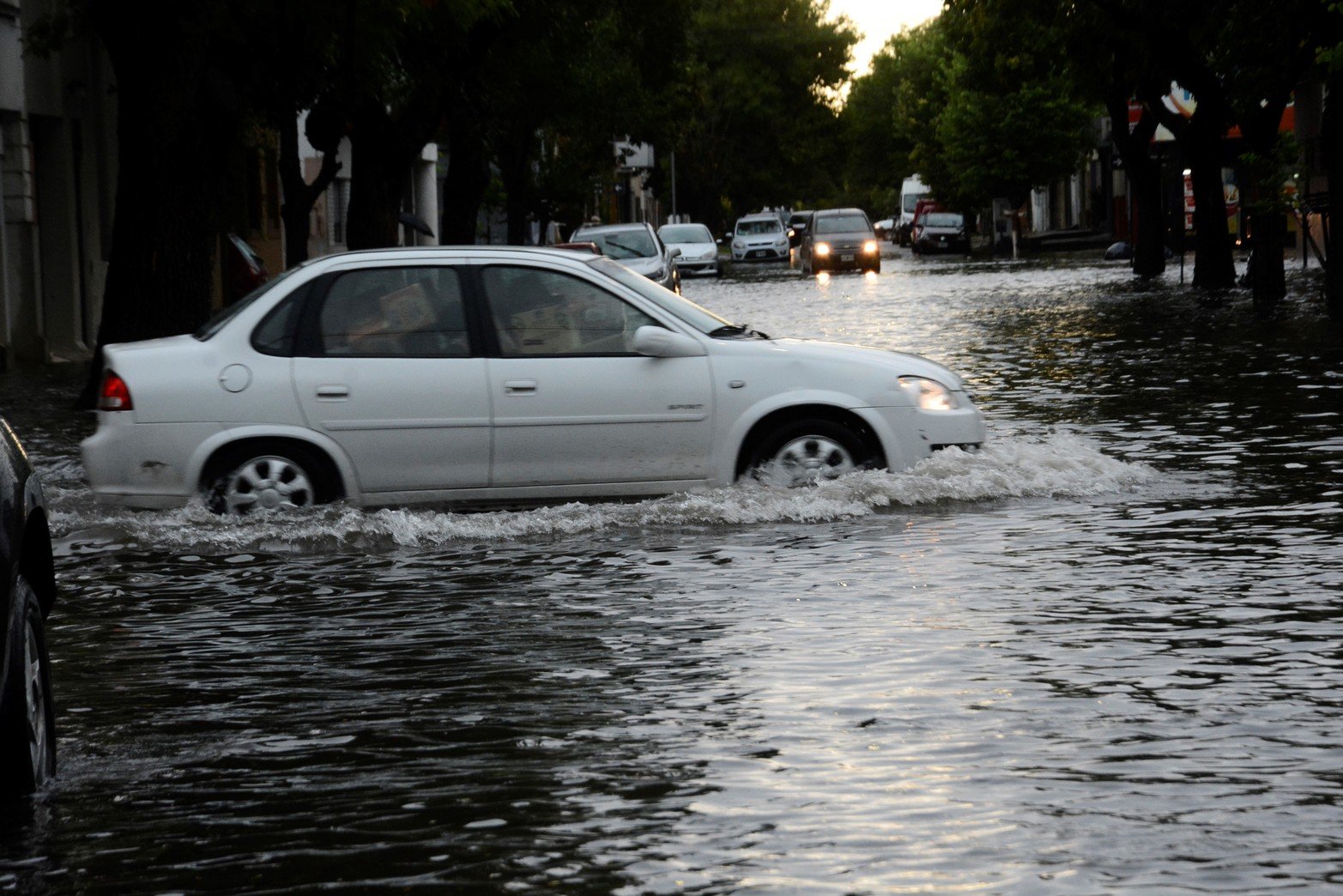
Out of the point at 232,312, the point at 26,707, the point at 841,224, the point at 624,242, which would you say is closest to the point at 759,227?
the point at 841,224

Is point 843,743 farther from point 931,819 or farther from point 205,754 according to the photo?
point 205,754

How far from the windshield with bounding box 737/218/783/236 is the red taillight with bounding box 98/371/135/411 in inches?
2591

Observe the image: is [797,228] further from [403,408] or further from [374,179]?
[403,408]

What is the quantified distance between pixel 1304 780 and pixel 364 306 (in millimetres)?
6388

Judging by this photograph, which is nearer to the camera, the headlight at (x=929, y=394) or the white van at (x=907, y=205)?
the headlight at (x=929, y=394)

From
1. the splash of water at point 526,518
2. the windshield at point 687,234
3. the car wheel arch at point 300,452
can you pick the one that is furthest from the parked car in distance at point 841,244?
the car wheel arch at point 300,452

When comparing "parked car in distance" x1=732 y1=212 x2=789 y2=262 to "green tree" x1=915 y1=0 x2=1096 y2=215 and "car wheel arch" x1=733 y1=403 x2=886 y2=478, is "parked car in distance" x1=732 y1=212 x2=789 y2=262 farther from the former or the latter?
"car wheel arch" x1=733 y1=403 x2=886 y2=478

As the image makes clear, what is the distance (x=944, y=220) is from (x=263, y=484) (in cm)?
7068

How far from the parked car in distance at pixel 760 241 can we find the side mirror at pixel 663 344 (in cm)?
6484

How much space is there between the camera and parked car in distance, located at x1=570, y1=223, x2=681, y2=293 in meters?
35.8

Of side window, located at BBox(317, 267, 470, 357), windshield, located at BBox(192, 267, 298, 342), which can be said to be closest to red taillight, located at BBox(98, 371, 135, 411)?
windshield, located at BBox(192, 267, 298, 342)

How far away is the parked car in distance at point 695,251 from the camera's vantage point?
5828 centimetres

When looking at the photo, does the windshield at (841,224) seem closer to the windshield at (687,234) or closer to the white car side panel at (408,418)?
the windshield at (687,234)

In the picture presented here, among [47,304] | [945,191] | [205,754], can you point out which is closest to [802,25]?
[945,191]
